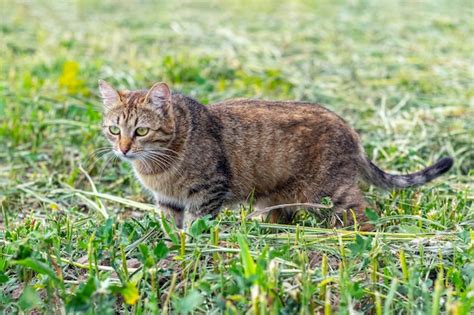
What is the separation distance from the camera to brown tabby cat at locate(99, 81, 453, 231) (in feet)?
15.3

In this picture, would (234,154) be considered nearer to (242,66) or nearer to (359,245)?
(359,245)

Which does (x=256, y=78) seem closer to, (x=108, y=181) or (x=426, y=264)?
(x=108, y=181)

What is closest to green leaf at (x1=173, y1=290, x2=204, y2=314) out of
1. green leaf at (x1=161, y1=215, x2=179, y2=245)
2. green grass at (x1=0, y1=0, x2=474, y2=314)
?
green grass at (x1=0, y1=0, x2=474, y2=314)

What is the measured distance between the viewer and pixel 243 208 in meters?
4.48

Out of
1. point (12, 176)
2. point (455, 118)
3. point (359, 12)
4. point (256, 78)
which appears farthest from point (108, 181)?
point (359, 12)

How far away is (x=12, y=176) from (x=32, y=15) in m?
6.28

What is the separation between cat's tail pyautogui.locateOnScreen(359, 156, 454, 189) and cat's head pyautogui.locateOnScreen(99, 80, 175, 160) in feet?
4.17

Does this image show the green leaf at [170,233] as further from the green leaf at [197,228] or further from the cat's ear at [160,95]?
the cat's ear at [160,95]

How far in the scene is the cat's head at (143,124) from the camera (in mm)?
4605

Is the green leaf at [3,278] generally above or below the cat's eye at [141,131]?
below

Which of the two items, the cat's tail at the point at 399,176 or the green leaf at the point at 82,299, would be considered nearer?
the green leaf at the point at 82,299

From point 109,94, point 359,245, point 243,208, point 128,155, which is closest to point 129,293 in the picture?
point 359,245

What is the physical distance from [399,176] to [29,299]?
2.58 m

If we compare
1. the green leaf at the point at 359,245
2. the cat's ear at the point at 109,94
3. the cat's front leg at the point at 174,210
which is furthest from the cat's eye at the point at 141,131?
the green leaf at the point at 359,245
